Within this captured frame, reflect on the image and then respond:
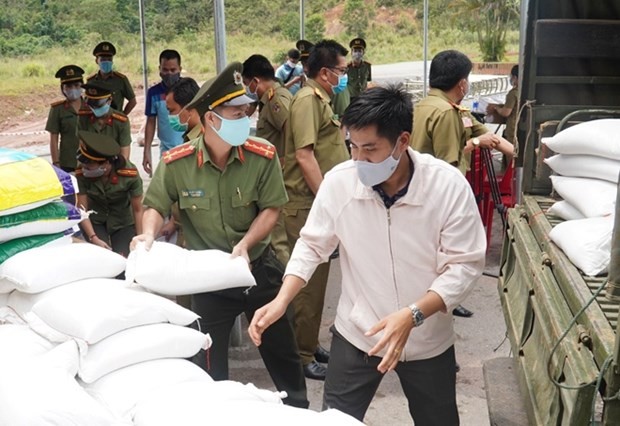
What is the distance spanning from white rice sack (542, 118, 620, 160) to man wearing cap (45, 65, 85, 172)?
4.85m

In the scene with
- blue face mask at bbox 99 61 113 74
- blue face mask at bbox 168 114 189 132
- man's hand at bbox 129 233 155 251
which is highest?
blue face mask at bbox 99 61 113 74

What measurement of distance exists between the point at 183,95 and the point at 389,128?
7.23ft

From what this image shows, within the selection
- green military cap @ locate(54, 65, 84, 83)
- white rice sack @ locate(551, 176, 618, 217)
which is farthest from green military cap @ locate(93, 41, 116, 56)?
white rice sack @ locate(551, 176, 618, 217)

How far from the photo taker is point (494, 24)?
91.6 ft

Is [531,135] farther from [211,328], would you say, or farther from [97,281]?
[97,281]

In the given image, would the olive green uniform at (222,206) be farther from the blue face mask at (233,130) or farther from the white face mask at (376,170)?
the white face mask at (376,170)

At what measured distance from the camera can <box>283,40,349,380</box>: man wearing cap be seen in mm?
4177

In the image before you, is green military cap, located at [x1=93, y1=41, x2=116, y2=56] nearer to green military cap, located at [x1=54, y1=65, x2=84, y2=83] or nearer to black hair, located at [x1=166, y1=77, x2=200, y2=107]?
green military cap, located at [x1=54, y1=65, x2=84, y2=83]

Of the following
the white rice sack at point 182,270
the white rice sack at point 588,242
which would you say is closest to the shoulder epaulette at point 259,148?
the white rice sack at point 182,270

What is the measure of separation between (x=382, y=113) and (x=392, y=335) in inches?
27.0

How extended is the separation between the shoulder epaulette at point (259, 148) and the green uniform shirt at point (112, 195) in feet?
5.22

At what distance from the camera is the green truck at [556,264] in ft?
6.03

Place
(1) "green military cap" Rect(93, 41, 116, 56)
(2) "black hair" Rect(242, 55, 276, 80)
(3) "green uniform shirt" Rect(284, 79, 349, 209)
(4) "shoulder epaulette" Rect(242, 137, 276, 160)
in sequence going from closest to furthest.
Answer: (4) "shoulder epaulette" Rect(242, 137, 276, 160) → (3) "green uniform shirt" Rect(284, 79, 349, 209) → (2) "black hair" Rect(242, 55, 276, 80) → (1) "green military cap" Rect(93, 41, 116, 56)

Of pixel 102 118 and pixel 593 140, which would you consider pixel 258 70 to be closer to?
pixel 102 118
